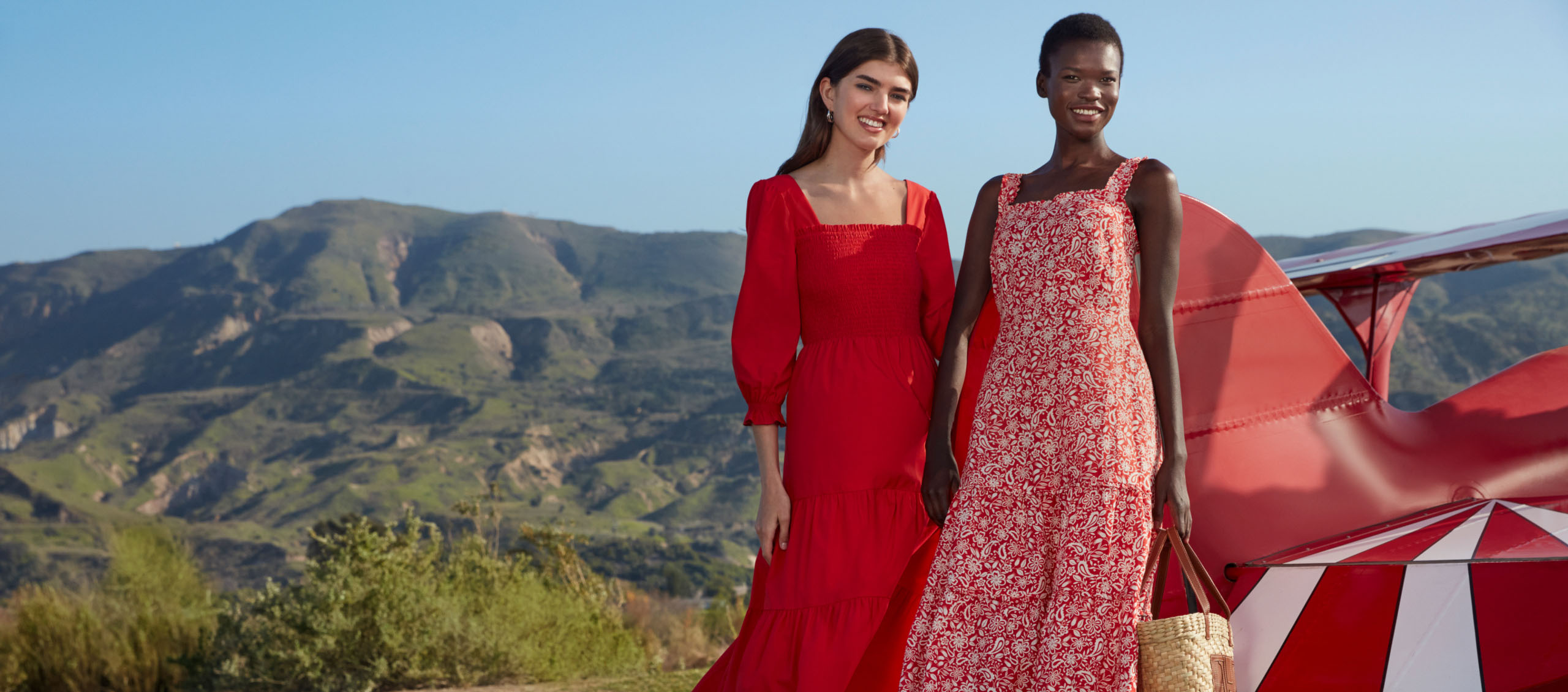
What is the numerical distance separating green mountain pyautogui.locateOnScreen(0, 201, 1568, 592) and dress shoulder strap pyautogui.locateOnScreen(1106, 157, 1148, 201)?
30644 millimetres

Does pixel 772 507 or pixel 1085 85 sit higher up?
pixel 1085 85

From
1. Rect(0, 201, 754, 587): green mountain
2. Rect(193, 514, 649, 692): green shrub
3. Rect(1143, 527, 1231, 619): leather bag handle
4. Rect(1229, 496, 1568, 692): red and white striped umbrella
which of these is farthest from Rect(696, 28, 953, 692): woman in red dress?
Rect(0, 201, 754, 587): green mountain

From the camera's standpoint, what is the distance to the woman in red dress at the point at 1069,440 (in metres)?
2.41

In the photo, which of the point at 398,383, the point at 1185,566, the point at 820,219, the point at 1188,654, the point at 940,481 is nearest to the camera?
the point at 1188,654

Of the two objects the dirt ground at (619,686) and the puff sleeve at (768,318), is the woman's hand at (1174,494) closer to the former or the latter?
the puff sleeve at (768,318)

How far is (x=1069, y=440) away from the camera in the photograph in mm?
2475

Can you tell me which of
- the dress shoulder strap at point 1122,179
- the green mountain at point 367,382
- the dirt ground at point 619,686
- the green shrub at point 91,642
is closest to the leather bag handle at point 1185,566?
the dress shoulder strap at point 1122,179

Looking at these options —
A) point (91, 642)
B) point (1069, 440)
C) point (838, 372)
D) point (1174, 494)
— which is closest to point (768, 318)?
point (838, 372)

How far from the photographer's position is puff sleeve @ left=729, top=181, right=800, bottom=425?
2.82m

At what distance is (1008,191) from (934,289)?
36 centimetres

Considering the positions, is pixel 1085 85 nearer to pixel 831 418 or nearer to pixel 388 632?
pixel 831 418

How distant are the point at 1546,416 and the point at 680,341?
103526mm

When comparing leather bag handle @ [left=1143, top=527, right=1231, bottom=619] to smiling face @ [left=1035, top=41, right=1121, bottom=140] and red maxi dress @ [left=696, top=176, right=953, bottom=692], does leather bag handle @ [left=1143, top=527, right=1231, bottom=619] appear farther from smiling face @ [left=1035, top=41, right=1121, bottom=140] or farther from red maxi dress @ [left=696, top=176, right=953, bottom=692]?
smiling face @ [left=1035, top=41, right=1121, bottom=140]

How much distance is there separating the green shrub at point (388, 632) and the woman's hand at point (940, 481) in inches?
173
